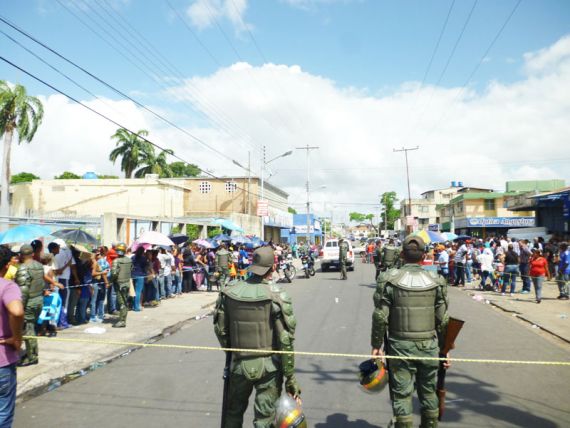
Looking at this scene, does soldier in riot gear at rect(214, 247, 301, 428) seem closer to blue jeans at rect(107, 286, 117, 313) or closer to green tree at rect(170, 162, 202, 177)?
blue jeans at rect(107, 286, 117, 313)

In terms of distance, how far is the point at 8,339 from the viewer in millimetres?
3428

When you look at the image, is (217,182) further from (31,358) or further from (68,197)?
(31,358)

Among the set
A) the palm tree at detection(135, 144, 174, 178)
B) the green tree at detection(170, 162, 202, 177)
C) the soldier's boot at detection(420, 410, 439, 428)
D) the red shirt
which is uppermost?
the green tree at detection(170, 162, 202, 177)

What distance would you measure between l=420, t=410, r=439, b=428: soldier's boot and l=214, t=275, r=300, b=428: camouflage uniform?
125cm

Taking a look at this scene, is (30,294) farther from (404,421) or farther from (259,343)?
(404,421)

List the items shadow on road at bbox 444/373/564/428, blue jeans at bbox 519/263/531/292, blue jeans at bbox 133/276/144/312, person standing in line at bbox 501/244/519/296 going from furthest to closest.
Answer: blue jeans at bbox 519/263/531/292 < person standing in line at bbox 501/244/519/296 < blue jeans at bbox 133/276/144/312 < shadow on road at bbox 444/373/564/428

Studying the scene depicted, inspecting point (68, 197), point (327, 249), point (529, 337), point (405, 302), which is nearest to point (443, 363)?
point (405, 302)

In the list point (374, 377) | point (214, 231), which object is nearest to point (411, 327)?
point (374, 377)

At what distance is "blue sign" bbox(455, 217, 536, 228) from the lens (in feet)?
140

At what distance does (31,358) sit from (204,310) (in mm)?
6085

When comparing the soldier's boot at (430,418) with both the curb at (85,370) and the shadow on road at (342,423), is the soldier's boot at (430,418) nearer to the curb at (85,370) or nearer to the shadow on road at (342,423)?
the shadow on road at (342,423)

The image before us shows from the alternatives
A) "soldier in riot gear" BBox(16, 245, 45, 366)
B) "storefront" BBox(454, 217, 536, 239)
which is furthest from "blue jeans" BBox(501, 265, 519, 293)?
"storefront" BBox(454, 217, 536, 239)

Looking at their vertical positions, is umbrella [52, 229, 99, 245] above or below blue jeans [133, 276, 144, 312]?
above

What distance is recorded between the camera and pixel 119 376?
6.26 meters
